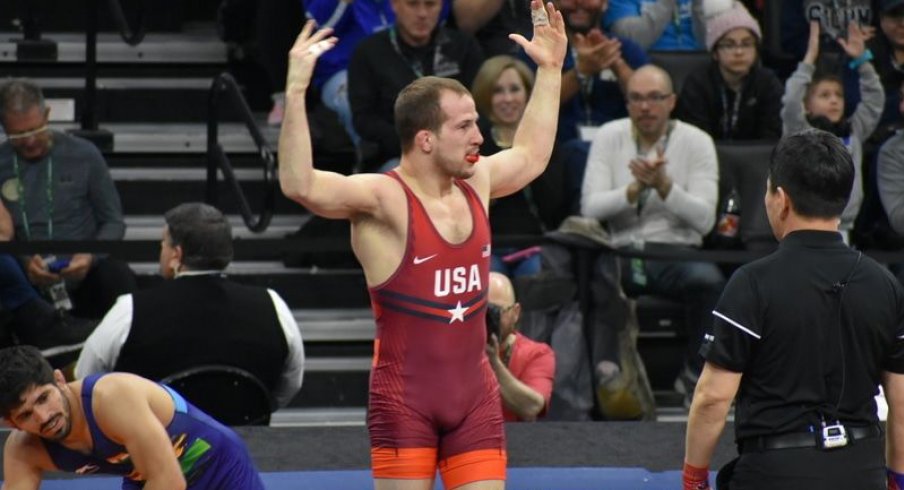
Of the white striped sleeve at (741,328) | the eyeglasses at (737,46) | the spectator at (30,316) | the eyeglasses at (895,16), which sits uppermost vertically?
the white striped sleeve at (741,328)

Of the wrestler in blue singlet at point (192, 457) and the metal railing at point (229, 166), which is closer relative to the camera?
the wrestler in blue singlet at point (192, 457)

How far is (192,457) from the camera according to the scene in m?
5.27

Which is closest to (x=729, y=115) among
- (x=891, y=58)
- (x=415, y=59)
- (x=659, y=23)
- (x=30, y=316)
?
(x=659, y=23)

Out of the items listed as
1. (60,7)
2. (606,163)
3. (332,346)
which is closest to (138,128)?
(60,7)

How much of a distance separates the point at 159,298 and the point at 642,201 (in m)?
2.51

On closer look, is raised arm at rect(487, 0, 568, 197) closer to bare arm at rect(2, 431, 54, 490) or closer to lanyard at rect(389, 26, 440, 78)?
bare arm at rect(2, 431, 54, 490)

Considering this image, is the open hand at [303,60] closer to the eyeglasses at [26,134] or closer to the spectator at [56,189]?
the spectator at [56,189]

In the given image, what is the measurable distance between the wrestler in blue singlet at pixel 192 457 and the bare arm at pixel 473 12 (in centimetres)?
389

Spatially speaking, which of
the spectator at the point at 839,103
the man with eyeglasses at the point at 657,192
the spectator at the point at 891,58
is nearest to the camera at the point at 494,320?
the man with eyeglasses at the point at 657,192

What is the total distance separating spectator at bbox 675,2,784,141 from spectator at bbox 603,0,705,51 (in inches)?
19.8

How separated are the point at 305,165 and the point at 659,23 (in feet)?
15.4

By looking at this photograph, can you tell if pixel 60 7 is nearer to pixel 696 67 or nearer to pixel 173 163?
pixel 173 163

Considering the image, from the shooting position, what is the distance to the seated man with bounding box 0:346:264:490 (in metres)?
4.88

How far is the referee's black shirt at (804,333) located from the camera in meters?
4.16
